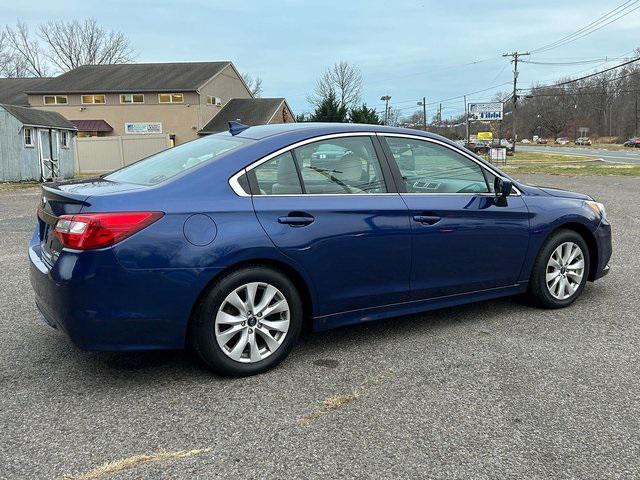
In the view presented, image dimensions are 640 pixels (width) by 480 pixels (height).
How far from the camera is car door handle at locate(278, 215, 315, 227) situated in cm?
356

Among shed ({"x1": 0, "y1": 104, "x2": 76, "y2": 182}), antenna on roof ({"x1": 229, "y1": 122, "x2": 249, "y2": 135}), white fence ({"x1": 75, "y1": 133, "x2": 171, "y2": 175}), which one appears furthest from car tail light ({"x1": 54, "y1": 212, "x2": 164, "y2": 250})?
white fence ({"x1": 75, "y1": 133, "x2": 171, "y2": 175})

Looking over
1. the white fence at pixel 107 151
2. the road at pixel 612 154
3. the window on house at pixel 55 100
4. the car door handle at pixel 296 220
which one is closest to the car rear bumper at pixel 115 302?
the car door handle at pixel 296 220

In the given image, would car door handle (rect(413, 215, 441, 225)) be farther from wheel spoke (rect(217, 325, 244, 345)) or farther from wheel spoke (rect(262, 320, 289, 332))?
wheel spoke (rect(217, 325, 244, 345))

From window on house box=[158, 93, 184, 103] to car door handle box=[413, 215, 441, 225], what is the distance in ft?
135

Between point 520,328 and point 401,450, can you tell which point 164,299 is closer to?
point 401,450

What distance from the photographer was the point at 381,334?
4.38 metres

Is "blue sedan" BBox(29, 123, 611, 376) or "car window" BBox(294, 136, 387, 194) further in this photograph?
"car window" BBox(294, 136, 387, 194)

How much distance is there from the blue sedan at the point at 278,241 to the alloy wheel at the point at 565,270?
0.09 feet

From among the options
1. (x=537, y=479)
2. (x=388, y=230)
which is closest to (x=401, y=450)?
(x=537, y=479)

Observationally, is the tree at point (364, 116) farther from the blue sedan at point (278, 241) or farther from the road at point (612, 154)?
the blue sedan at point (278, 241)

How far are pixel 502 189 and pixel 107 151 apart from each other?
33018 millimetres

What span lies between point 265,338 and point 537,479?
174 centimetres

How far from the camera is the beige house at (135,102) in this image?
4250 centimetres

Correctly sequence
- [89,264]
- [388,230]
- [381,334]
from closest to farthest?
[89,264] → [388,230] → [381,334]
